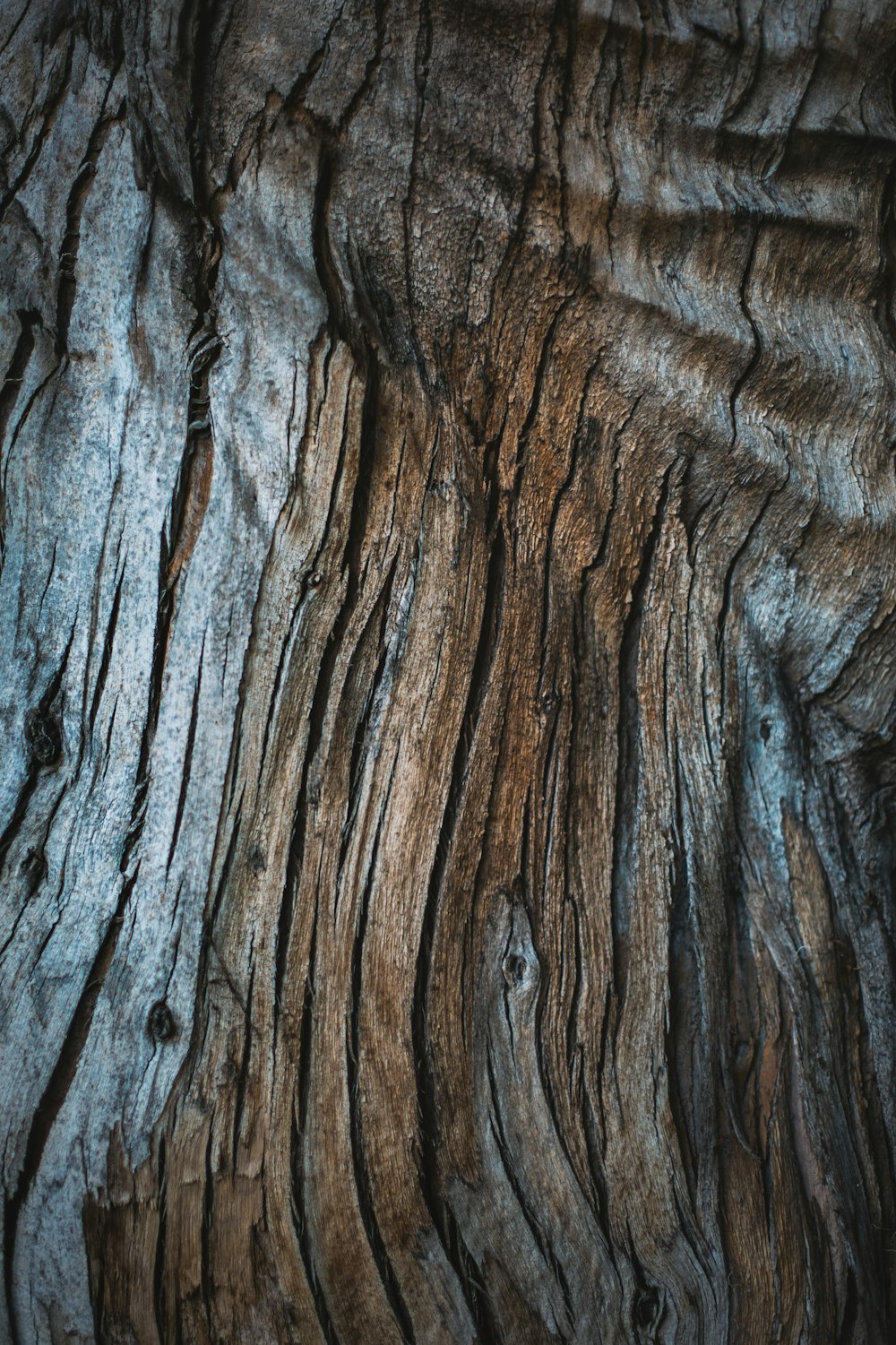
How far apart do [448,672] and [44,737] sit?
713 mm

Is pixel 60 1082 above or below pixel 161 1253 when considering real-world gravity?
above

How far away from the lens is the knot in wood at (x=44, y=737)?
1455 mm

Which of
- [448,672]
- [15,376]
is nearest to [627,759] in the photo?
[448,672]

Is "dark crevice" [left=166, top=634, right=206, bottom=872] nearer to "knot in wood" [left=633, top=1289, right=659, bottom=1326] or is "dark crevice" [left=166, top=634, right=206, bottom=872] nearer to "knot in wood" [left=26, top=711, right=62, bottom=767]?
"knot in wood" [left=26, top=711, right=62, bottom=767]

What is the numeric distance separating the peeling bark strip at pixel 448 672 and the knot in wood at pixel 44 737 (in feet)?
0.04

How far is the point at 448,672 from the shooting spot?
153cm

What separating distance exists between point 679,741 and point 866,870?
456 mm

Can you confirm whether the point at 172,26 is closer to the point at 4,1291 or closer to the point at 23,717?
the point at 23,717

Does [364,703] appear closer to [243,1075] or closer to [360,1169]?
[243,1075]

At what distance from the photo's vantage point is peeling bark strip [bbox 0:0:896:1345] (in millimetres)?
1420

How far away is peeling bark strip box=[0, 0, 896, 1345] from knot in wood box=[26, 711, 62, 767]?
0.5 inches

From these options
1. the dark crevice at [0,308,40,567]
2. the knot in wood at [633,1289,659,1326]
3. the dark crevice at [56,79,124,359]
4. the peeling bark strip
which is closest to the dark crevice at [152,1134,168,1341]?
the peeling bark strip

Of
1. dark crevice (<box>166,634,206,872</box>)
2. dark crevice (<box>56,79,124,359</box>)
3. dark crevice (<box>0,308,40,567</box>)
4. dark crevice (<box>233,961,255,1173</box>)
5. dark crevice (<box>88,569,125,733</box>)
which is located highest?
dark crevice (<box>56,79,124,359</box>)

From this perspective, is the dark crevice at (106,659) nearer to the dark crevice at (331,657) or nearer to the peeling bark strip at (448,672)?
the peeling bark strip at (448,672)
